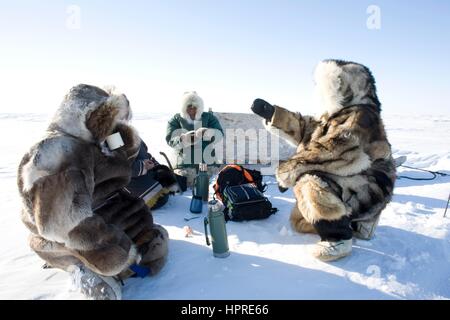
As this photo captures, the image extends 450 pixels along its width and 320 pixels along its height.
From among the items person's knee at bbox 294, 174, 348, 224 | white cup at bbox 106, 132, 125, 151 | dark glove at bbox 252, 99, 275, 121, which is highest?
dark glove at bbox 252, 99, 275, 121

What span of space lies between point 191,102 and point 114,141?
3.51 meters

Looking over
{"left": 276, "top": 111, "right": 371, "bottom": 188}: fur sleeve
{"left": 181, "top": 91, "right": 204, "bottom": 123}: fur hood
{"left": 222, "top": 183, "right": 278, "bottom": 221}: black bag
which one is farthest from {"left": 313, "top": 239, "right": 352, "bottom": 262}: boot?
{"left": 181, "top": 91, "right": 204, "bottom": 123}: fur hood

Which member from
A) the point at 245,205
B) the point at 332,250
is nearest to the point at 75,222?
the point at 332,250

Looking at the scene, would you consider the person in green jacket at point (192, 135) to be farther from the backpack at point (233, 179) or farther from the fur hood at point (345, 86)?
the fur hood at point (345, 86)

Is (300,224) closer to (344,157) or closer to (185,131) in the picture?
(344,157)

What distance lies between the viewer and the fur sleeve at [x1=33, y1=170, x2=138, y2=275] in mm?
1831

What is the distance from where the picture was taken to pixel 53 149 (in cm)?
189

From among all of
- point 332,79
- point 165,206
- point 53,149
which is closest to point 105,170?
point 53,149

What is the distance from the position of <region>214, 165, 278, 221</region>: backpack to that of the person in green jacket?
1.26 meters

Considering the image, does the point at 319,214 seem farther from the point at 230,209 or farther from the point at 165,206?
the point at 165,206

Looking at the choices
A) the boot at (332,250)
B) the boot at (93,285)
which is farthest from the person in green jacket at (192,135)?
the boot at (93,285)

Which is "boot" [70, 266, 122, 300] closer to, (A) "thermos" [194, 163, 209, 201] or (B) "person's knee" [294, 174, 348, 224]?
(B) "person's knee" [294, 174, 348, 224]

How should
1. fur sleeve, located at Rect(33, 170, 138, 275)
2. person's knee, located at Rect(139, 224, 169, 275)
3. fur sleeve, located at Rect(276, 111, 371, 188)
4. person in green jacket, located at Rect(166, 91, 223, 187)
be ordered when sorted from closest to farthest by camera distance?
fur sleeve, located at Rect(33, 170, 138, 275) < person's knee, located at Rect(139, 224, 169, 275) < fur sleeve, located at Rect(276, 111, 371, 188) < person in green jacket, located at Rect(166, 91, 223, 187)
